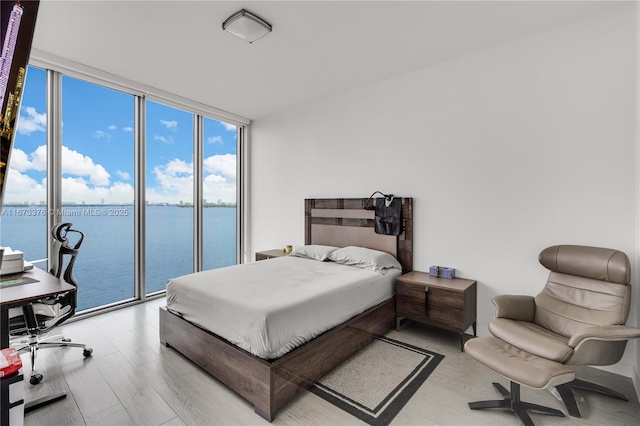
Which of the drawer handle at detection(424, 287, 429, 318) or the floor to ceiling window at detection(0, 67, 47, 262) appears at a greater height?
the floor to ceiling window at detection(0, 67, 47, 262)

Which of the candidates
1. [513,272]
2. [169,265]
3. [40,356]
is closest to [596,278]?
[513,272]

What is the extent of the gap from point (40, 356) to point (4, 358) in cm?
185

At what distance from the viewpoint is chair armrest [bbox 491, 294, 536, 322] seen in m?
2.46

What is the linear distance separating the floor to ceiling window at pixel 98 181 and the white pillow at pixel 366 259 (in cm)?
293

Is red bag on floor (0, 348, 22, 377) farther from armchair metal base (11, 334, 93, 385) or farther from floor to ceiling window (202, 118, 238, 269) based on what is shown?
floor to ceiling window (202, 118, 238, 269)

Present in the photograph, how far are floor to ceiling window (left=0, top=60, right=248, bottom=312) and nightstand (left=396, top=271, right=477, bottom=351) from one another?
3.35 meters

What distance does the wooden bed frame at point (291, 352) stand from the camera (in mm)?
2023

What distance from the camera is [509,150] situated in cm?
299

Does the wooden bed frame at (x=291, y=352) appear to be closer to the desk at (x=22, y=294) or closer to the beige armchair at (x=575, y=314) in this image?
the desk at (x=22, y=294)

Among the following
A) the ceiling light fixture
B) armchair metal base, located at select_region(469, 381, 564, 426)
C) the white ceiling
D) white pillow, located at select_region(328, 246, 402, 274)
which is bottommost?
armchair metal base, located at select_region(469, 381, 564, 426)

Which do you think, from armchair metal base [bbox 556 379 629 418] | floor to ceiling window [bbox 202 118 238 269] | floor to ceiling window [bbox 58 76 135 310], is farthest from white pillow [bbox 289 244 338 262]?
armchair metal base [bbox 556 379 629 418]

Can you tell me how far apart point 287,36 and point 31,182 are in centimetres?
332

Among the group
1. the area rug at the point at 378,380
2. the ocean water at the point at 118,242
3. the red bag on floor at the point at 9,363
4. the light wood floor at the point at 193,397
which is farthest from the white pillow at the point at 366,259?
the red bag on floor at the point at 9,363

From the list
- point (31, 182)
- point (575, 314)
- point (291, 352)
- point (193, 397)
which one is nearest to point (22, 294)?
point (193, 397)
